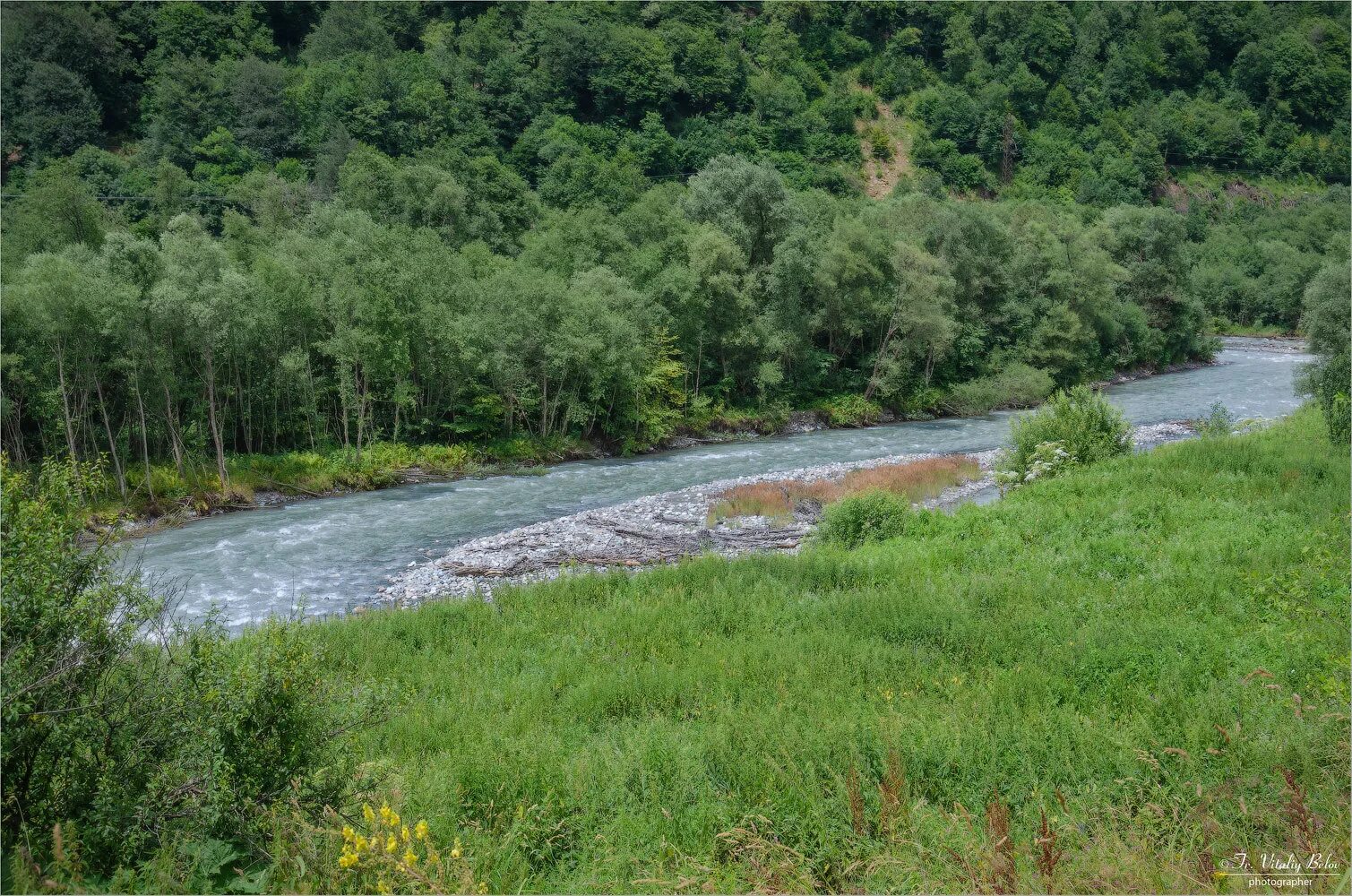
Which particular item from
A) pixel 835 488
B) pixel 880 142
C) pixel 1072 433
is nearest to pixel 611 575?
pixel 1072 433

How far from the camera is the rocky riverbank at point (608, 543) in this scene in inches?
758

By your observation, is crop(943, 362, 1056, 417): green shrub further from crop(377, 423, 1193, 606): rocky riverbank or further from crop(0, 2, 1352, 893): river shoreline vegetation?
crop(377, 423, 1193, 606): rocky riverbank

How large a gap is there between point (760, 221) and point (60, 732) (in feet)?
171

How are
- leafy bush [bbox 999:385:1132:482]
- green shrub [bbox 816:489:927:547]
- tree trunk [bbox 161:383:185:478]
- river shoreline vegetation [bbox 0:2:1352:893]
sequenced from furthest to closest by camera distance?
tree trunk [bbox 161:383:185:478] < leafy bush [bbox 999:385:1132:482] < green shrub [bbox 816:489:927:547] < river shoreline vegetation [bbox 0:2:1352:893]

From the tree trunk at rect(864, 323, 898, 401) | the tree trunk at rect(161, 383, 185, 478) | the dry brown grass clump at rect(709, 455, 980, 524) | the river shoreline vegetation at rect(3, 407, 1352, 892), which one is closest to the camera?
the river shoreline vegetation at rect(3, 407, 1352, 892)

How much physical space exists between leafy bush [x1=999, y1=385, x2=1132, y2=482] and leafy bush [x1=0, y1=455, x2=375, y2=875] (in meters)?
20.3

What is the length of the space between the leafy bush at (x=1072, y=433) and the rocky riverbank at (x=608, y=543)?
291 centimetres

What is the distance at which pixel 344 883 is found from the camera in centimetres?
488

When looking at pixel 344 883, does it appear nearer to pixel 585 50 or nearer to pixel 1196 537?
pixel 1196 537

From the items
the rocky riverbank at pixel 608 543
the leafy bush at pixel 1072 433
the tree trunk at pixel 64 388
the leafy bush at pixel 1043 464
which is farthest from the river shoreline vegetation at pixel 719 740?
the tree trunk at pixel 64 388

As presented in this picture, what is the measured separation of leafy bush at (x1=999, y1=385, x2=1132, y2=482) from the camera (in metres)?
22.6

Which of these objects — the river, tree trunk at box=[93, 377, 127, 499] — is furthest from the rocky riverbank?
tree trunk at box=[93, 377, 127, 499]

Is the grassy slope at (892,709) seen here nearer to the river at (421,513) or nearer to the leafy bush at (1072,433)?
the river at (421,513)

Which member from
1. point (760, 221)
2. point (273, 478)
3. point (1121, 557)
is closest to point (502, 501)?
point (273, 478)
